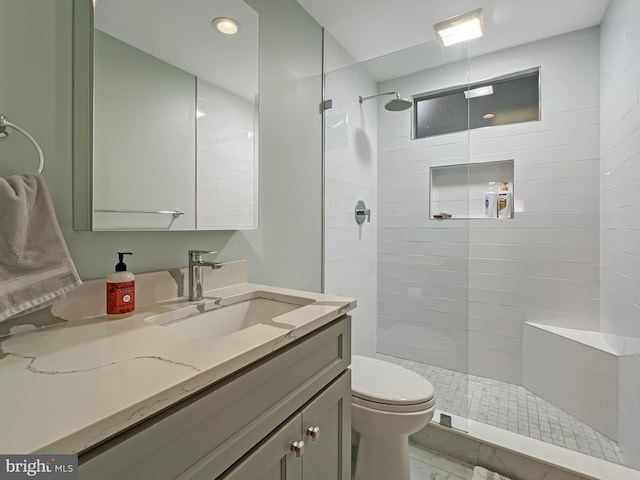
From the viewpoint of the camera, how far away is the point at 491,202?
2406 mm

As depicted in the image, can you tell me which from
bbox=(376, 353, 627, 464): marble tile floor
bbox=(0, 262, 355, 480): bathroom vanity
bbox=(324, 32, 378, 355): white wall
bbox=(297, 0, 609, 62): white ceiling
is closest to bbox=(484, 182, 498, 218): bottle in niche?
bbox=(324, 32, 378, 355): white wall

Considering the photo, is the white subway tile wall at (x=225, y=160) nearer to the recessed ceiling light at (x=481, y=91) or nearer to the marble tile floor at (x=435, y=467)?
the marble tile floor at (x=435, y=467)

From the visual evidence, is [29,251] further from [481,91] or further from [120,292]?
[481,91]

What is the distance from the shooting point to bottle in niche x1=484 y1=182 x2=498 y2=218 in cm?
239

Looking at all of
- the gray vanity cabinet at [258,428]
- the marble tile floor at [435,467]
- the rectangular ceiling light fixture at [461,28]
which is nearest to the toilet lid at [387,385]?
the gray vanity cabinet at [258,428]

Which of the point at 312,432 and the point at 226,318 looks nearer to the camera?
the point at 312,432

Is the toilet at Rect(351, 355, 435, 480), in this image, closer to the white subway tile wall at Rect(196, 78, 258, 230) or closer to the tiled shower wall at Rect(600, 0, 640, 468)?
the white subway tile wall at Rect(196, 78, 258, 230)

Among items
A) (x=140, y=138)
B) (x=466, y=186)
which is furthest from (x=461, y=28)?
(x=140, y=138)

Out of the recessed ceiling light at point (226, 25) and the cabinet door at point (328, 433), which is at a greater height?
the recessed ceiling light at point (226, 25)

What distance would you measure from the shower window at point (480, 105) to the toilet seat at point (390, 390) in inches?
63.4

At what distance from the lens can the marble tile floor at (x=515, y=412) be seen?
171 cm

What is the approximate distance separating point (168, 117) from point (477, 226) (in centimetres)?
220

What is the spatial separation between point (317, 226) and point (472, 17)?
1.55m

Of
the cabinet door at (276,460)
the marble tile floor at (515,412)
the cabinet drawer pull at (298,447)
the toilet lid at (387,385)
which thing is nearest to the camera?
the cabinet door at (276,460)
